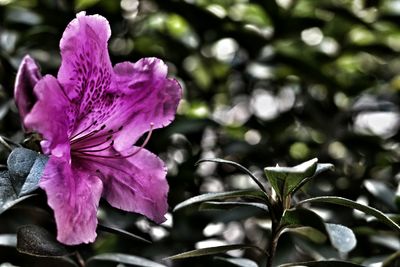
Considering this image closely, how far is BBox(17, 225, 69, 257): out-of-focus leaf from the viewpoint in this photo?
82 centimetres

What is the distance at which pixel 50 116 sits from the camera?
30.8 inches

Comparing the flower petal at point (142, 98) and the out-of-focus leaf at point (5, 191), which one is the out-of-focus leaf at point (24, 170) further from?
the flower petal at point (142, 98)

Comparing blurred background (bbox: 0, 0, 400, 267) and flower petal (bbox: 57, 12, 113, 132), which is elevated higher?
flower petal (bbox: 57, 12, 113, 132)

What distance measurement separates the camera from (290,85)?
1921 millimetres

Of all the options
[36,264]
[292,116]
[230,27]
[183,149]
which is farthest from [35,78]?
[292,116]

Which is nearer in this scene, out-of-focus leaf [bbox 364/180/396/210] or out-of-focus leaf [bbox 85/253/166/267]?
out-of-focus leaf [bbox 85/253/166/267]

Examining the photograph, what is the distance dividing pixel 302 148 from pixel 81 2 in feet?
2.20

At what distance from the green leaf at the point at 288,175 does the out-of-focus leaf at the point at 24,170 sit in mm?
257

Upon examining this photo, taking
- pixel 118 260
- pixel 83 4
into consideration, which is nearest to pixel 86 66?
pixel 118 260

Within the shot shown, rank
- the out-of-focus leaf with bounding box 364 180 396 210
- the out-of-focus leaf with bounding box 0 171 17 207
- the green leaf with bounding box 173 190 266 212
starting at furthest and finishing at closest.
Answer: the out-of-focus leaf with bounding box 364 180 396 210 → the green leaf with bounding box 173 190 266 212 → the out-of-focus leaf with bounding box 0 171 17 207

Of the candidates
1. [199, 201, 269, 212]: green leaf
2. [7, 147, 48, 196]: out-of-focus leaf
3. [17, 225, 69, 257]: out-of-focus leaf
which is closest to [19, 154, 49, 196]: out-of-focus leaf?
[7, 147, 48, 196]: out-of-focus leaf

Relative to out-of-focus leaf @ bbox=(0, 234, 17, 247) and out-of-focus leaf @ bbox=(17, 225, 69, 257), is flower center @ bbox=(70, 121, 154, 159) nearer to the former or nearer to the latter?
out-of-focus leaf @ bbox=(17, 225, 69, 257)

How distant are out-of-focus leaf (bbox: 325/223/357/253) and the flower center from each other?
28 cm

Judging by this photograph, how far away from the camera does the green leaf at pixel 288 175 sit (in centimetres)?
72
